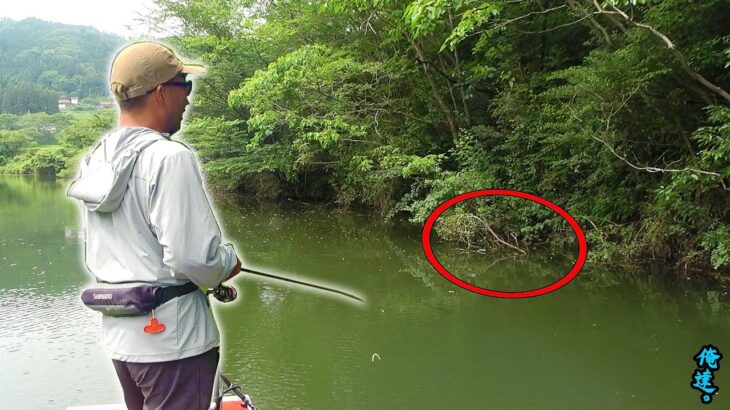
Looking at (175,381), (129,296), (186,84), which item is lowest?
(175,381)

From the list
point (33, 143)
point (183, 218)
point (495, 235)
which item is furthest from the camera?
point (33, 143)

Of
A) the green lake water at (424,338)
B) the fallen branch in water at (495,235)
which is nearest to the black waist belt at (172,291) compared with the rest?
the green lake water at (424,338)

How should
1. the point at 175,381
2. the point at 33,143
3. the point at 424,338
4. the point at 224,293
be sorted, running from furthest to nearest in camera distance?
the point at 33,143
the point at 424,338
the point at 224,293
the point at 175,381

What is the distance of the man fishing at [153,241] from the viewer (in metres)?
1.08

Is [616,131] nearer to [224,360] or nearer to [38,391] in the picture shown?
[224,360]

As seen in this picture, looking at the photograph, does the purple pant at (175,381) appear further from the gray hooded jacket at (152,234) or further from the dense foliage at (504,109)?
the dense foliage at (504,109)

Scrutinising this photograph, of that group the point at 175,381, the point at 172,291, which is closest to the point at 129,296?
the point at 172,291

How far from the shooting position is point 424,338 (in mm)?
4770

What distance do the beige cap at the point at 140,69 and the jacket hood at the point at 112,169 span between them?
0.09 meters

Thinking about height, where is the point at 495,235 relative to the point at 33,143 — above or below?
above

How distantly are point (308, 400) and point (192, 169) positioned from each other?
9.61 ft

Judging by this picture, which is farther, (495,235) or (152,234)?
(495,235)

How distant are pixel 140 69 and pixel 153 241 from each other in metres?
0.36

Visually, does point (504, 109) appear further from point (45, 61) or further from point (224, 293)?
point (45, 61)
